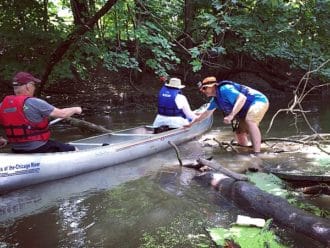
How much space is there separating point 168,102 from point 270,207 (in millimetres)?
4328

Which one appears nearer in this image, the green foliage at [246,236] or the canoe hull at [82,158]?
the green foliage at [246,236]

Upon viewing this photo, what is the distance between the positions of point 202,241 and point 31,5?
8353 mm

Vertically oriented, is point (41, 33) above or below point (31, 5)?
below

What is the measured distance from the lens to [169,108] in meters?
8.32

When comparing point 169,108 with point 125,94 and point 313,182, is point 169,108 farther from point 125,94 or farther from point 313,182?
point 125,94

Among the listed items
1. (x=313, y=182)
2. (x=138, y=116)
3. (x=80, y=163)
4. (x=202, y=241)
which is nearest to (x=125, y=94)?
(x=138, y=116)

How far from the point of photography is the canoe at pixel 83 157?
5.43 m

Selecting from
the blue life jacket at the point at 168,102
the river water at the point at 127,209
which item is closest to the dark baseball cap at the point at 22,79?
the river water at the point at 127,209

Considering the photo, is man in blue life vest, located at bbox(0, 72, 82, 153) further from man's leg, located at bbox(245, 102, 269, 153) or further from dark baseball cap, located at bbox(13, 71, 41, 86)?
man's leg, located at bbox(245, 102, 269, 153)

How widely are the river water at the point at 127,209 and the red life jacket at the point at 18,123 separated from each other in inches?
29.7

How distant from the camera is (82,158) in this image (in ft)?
20.9

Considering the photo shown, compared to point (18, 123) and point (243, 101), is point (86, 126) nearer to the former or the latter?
point (18, 123)

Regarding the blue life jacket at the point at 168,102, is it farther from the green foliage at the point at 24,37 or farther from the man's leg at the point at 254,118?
the green foliage at the point at 24,37

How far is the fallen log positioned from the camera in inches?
145
